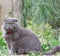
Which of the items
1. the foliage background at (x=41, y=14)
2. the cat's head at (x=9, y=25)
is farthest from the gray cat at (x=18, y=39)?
the foliage background at (x=41, y=14)

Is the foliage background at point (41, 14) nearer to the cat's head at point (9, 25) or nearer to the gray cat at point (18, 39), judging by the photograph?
the gray cat at point (18, 39)

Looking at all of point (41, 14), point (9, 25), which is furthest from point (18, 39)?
point (41, 14)

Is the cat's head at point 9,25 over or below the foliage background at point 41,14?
over

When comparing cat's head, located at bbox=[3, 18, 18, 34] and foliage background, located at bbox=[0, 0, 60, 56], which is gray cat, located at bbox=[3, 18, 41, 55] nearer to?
cat's head, located at bbox=[3, 18, 18, 34]

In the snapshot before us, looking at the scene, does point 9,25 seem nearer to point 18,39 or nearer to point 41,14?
point 18,39

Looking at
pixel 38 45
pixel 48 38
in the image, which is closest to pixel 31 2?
pixel 48 38

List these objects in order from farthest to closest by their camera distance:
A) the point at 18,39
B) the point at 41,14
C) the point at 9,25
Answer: the point at 41,14
the point at 18,39
the point at 9,25

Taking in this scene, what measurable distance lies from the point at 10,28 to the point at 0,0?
10.7m

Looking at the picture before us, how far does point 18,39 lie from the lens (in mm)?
7746

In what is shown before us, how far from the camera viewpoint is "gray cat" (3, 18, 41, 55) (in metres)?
7.45

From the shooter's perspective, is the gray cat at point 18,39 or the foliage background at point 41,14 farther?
the foliage background at point 41,14

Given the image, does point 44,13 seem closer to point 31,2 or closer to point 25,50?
point 31,2

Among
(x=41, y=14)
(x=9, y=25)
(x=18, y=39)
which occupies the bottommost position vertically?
(x=41, y=14)

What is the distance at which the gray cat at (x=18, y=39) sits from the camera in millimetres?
7453
